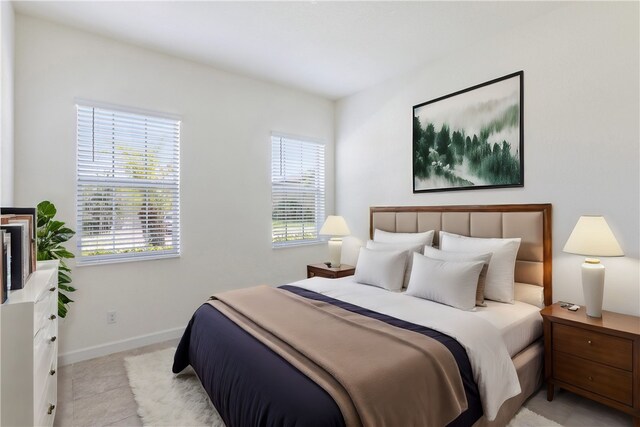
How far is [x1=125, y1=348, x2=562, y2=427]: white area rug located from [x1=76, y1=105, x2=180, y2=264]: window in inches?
41.1

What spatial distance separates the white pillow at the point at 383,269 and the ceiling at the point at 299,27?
2.01 metres

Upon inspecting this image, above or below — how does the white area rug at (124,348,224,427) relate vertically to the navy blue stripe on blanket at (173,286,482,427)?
below

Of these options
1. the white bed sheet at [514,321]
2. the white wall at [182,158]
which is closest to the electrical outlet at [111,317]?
the white wall at [182,158]

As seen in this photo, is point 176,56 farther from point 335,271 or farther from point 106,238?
point 335,271

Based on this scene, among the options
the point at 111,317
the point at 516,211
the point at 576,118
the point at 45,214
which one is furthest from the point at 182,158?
the point at 576,118

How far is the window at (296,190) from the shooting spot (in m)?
4.24

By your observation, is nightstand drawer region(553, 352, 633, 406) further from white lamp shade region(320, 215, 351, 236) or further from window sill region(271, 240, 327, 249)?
window sill region(271, 240, 327, 249)

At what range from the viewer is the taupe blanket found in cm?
137

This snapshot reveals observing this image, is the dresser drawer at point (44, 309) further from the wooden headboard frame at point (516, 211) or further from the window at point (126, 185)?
the wooden headboard frame at point (516, 211)

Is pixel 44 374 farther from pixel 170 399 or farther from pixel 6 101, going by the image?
pixel 6 101

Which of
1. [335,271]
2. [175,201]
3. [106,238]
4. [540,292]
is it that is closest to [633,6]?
[540,292]

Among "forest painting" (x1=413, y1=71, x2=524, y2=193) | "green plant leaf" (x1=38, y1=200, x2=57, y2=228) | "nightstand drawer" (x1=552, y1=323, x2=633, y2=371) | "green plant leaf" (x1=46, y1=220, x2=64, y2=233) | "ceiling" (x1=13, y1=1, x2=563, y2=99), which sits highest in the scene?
"ceiling" (x1=13, y1=1, x2=563, y2=99)

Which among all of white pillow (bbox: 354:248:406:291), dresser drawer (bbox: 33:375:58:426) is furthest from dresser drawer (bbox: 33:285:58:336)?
white pillow (bbox: 354:248:406:291)

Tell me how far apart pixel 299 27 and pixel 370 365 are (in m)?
2.73
